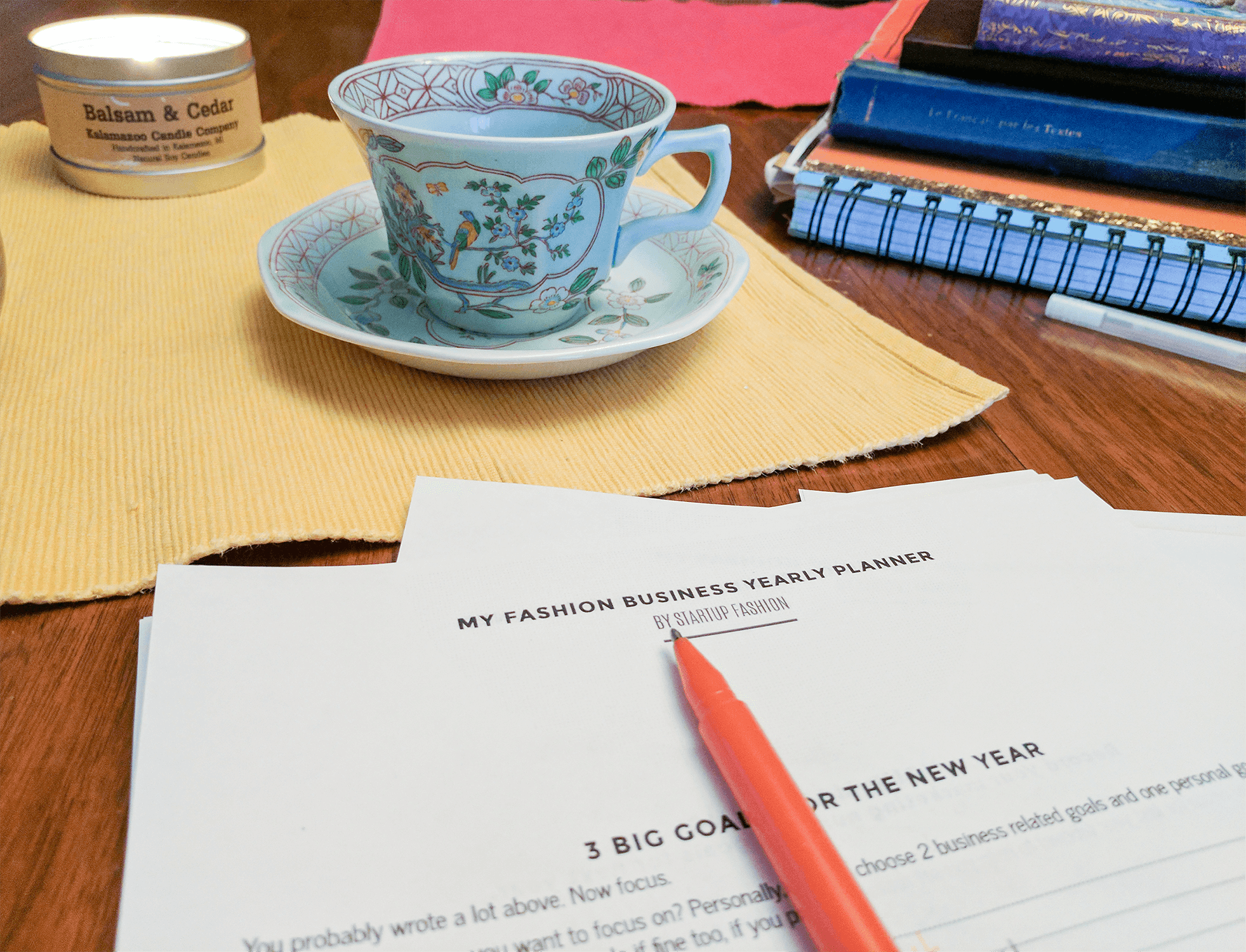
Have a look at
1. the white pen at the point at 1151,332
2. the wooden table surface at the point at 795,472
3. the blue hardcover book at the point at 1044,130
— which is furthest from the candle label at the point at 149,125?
the white pen at the point at 1151,332

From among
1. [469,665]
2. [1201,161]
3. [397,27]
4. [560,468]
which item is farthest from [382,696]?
[397,27]

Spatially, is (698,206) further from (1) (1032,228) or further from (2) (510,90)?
(1) (1032,228)

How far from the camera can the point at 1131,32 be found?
0.52m

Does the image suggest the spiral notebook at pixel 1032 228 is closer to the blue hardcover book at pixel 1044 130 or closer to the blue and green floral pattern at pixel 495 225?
the blue hardcover book at pixel 1044 130

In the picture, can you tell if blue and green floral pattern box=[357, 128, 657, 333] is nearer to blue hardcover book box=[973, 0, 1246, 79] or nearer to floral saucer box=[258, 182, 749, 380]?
floral saucer box=[258, 182, 749, 380]

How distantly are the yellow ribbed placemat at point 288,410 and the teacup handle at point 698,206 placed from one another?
0.20ft

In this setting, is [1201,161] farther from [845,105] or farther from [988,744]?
[988,744]

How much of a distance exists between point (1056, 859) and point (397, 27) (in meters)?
0.97

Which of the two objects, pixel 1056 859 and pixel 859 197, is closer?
pixel 1056 859

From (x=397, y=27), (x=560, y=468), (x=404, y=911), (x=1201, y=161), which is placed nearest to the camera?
(x=404, y=911)

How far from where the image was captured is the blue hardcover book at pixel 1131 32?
0.51 m

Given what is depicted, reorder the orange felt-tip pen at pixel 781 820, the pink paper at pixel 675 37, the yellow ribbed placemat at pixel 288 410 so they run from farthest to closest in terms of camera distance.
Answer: the pink paper at pixel 675 37, the yellow ribbed placemat at pixel 288 410, the orange felt-tip pen at pixel 781 820

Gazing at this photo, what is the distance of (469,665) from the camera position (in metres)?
0.26

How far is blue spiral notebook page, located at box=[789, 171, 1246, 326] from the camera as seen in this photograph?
508mm
